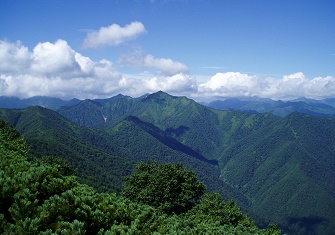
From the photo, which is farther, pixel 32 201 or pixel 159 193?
pixel 159 193

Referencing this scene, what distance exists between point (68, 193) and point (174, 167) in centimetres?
5467

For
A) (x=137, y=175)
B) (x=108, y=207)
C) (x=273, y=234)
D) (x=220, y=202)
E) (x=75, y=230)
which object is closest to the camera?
(x=75, y=230)

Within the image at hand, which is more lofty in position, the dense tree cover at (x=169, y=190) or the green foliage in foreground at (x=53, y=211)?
the green foliage in foreground at (x=53, y=211)

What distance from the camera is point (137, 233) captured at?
18719mm

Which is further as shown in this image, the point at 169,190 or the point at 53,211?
the point at 169,190

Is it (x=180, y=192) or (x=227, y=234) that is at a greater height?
(x=227, y=234)

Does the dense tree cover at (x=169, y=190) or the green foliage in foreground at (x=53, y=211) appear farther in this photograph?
the dense tree cover at (x=169, y=190)

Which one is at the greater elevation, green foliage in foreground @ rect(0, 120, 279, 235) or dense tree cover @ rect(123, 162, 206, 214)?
green foliage in foreground @ rect(0, 120, 279, 235)

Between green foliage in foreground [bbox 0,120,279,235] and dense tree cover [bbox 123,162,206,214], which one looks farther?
dense tree cover [bbox 123,162,206,214]

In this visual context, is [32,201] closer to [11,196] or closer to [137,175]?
[11,196]

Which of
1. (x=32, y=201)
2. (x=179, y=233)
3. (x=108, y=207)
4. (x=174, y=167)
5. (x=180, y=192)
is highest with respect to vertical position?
(x=32, y=201)

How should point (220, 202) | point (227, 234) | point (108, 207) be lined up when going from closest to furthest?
point (108, 207) → point (227, 234) → point (220, 202)

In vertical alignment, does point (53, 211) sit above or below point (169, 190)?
above

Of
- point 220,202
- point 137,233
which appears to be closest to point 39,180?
point 137,233
